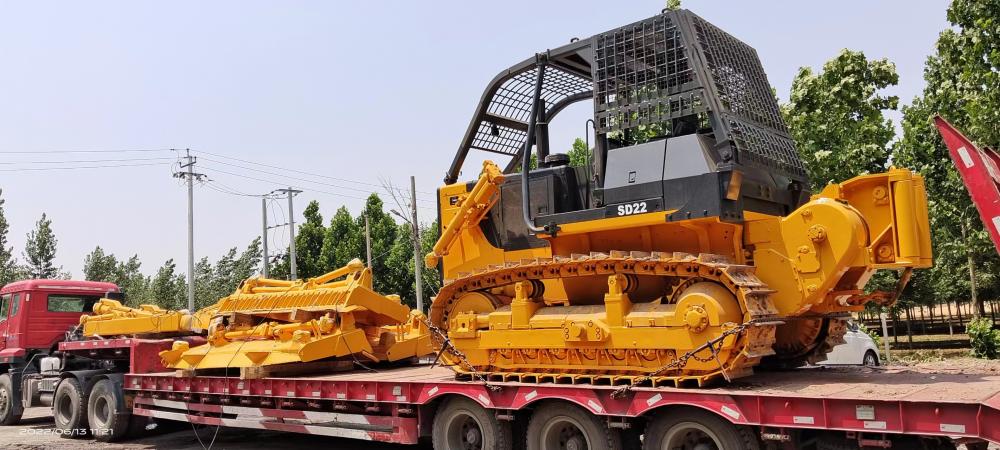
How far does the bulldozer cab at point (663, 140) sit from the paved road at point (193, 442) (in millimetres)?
4615

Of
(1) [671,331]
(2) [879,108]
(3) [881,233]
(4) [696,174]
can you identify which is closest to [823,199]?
(3) [881,233]

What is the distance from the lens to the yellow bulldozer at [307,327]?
38.0ft

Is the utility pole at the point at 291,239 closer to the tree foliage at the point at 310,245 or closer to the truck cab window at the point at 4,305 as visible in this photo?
the tree foliage at the point at 310,245

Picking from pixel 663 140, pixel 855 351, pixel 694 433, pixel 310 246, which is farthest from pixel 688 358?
pixel 310 246

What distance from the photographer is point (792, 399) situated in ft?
21.7

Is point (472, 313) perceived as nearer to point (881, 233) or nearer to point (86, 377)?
point (881, 233)

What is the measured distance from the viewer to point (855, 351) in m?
17.8

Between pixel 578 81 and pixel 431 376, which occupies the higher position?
pixel 578 81

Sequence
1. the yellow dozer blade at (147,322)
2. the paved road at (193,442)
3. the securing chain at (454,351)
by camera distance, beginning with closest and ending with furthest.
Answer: the securing chain at (454,351)
the paved road at (193,442)
the yellow dozer blade at (147,322)

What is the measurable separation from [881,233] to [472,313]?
4230 millimetres

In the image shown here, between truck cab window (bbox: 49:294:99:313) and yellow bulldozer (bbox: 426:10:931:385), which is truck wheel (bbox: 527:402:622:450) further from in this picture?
truck cab window (bbox: 49:294:99:313)

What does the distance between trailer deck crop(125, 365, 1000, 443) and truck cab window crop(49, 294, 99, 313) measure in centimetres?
577

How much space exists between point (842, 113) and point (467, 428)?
1369 centimetres

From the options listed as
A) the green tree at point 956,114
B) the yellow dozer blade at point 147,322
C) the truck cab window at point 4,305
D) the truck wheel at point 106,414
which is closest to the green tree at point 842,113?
the green tree at point 956,114
